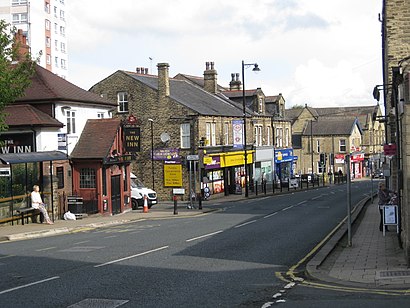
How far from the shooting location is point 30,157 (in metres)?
27.9

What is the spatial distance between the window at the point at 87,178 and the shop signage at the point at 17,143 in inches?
154

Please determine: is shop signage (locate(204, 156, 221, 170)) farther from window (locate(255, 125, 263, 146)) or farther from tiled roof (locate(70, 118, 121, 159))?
tiled roof (locate(70, 118, 121, 159))

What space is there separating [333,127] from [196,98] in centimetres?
4324

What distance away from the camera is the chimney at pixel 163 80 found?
50656mm

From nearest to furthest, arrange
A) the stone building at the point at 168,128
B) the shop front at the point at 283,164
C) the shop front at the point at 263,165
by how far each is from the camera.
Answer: the stone building at the point at 168,128 → the shop front at the point at 263,165 → the shop front at the point at 283,164

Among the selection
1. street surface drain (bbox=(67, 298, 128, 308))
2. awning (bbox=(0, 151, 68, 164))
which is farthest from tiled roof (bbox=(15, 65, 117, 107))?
street surface drain (bbox=(67, 298, 128, 308))

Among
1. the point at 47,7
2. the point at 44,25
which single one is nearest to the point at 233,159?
the point at 44,25

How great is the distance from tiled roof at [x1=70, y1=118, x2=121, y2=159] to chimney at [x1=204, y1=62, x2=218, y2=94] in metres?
28.1

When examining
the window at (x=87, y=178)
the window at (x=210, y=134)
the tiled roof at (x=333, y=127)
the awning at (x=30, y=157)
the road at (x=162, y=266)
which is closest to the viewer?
the road at (x=162, y=266)

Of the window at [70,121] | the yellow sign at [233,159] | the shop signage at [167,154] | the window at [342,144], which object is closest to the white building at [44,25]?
the yellow sign at [233,159]

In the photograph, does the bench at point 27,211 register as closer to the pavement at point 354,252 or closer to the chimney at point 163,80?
the pavement at point 354,252

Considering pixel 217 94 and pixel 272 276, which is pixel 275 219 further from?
pixel 217 94

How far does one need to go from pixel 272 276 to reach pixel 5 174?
15573mm

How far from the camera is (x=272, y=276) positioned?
13945mm
